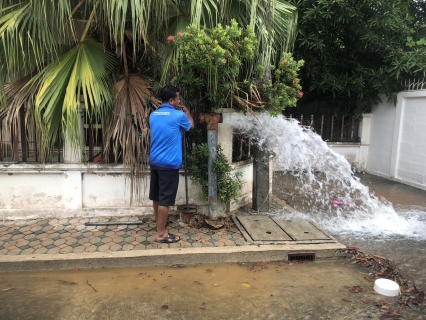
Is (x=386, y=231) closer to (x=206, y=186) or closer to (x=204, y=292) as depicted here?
(x=206, y=186)

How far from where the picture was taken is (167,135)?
389cm

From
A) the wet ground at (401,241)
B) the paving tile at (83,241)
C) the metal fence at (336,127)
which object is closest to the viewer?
the wet ground at (401,241)

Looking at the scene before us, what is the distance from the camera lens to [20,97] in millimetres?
4449

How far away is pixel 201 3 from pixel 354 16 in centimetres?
481

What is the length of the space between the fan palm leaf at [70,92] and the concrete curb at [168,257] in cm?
150

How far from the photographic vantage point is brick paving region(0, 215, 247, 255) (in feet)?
12.9

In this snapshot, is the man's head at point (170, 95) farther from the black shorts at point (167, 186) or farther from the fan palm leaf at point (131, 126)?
the black shorts at point (167, 186)

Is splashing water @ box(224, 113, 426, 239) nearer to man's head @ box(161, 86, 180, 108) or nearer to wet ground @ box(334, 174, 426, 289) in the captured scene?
wet ground @ box(334, 174, 426, 289)

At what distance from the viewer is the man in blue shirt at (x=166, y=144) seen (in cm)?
390

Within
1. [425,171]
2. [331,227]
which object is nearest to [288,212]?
[331,227]

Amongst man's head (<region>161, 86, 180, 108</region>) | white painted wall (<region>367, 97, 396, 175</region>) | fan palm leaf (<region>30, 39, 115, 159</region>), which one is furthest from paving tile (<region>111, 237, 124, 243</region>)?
white painted wall (<region>367, 97, 396, 175</region>)

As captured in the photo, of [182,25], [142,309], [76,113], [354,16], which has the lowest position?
[142,309]

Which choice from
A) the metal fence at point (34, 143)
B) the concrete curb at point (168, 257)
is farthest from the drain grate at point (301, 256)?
the metal fence at point (34, 143)

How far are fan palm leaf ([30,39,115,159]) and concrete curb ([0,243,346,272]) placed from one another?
59.0 inches
